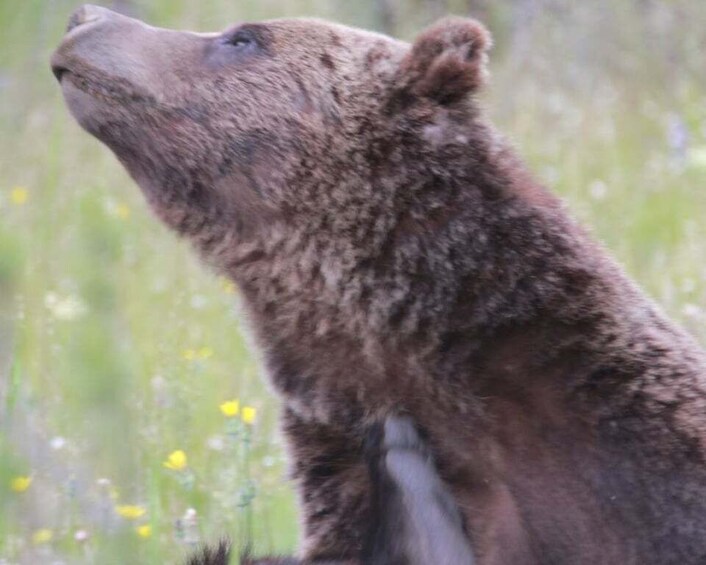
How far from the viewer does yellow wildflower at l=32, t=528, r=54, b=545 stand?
3359 millimetres

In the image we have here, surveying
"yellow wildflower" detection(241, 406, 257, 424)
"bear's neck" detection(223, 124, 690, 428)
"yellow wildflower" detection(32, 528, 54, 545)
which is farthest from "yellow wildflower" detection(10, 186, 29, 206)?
"bear's neck" detection(223, 124, 690, 428)

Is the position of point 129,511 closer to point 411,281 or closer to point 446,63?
point 411,281

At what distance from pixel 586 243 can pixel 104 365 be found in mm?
1458

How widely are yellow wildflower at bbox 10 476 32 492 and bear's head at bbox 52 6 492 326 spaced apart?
37.7 inches

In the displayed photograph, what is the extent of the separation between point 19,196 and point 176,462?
9.36 feet

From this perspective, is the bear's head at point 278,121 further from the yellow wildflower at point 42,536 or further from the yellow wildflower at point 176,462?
the yellow wildflower at point 42,536

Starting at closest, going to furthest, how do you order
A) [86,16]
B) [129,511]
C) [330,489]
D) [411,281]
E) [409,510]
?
1. [129,511]
2. [409,510]
3. [411,281]
4. [330,489]
5. [86,16]

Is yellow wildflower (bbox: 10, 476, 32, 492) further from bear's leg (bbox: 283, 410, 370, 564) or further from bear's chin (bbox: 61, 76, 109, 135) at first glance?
bear's chin (bbox: 61, 76, 109, 135)

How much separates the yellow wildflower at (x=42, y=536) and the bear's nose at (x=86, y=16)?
1394 millimetres

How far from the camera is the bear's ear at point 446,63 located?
11.3 ft

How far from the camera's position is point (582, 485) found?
308cm

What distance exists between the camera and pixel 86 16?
3.73 meters

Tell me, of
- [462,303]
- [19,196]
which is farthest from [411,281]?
[19,196]

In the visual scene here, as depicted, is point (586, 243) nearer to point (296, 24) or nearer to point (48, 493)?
point (296, 24)
